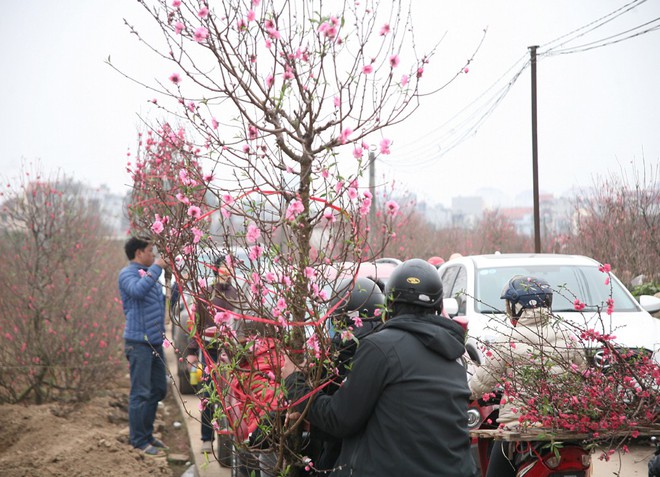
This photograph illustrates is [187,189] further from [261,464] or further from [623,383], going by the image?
[623,383]

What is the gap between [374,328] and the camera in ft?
14.7

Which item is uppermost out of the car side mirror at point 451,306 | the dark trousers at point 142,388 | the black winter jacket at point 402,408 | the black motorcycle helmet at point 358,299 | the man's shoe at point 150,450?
the black motorcycle helmet at point 358,299

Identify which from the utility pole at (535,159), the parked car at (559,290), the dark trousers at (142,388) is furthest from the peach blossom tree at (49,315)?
the utility pole at (535,159)

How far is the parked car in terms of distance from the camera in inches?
311

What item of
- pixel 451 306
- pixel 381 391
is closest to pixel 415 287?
pixel 381 391

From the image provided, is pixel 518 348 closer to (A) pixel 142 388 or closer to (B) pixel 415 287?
(B) pixel 415 287

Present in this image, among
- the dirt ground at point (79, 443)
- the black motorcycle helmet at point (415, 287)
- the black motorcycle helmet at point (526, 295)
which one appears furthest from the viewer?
the dirt ground at point (79, 443)

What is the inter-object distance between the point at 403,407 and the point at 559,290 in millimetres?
4798

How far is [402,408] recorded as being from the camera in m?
3.45

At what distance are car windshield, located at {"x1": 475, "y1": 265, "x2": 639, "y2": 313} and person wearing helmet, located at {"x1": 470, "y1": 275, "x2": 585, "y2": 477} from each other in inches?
117

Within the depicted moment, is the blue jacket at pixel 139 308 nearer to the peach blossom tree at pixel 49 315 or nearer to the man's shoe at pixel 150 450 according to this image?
the man's shoe at pixel 150 450

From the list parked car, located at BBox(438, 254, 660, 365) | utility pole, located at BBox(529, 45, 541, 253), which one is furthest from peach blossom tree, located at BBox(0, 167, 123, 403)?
utility pole, located at BBox(529, 45, 541, 253)

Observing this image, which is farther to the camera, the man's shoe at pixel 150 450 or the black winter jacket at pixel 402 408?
the man's shoe at pixel 150 450

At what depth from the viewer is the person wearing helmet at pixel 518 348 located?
4758 millimetres
